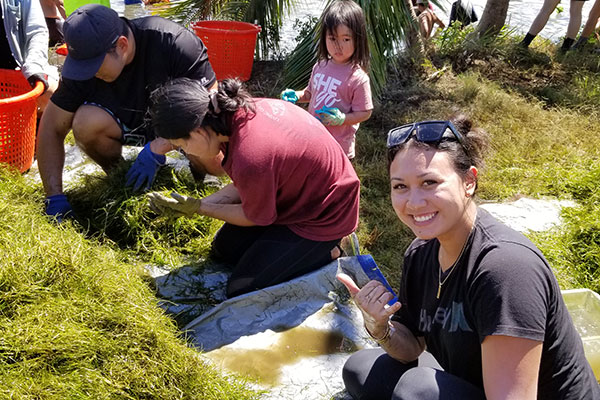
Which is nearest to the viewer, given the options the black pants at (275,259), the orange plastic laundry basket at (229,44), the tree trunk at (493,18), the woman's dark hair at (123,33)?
the black pants at (275,259)

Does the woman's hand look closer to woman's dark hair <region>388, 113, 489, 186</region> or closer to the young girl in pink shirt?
woman's dark hair <region>388, 113, 489, 186</region>

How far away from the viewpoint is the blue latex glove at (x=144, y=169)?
276 cm

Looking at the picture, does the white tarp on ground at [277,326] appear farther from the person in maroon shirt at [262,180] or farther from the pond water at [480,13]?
the pond water at [480,13]

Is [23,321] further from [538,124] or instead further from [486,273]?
[538,124]

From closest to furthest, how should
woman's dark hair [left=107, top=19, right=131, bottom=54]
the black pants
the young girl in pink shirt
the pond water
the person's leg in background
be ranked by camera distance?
the black pants, woman's dark hair [left=107, top=19, right=131, bottom=54], the person's leg in background, the young girl in pink shirt, the pond water

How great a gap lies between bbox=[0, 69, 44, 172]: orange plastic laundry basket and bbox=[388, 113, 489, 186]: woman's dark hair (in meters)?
2.05

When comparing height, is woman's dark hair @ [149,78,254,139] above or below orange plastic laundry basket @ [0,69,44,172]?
above

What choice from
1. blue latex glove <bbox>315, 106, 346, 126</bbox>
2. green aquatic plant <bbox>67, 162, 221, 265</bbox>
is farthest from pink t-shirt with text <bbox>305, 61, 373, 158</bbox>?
green aquatic plant <bbox>67, 162, 221, 265</bbox>

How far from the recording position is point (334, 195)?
2350mm

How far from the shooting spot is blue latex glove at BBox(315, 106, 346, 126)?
2.89 meters

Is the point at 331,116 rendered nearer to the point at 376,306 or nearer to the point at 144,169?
the point at 144,169

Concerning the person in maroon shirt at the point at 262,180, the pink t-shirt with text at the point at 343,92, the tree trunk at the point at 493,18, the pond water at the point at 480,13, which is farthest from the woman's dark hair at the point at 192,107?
the tree trunk at the point at 493,18

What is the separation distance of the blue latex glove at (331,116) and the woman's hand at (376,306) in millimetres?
1378

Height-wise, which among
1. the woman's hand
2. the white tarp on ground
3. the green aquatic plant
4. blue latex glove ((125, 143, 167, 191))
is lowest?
the white tarp on ground
